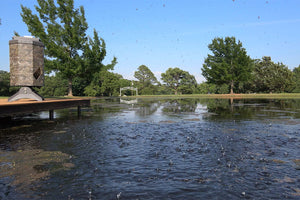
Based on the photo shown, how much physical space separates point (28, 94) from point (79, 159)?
1196 cm

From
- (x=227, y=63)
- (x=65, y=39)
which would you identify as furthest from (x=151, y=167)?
(x=227, y=63)

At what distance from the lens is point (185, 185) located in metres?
4.88

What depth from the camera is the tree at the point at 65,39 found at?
42625mm

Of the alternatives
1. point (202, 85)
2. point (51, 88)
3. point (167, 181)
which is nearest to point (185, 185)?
point (167, 181)

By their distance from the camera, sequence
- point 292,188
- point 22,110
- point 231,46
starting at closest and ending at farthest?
point 292,188 → point 22,110 → point 231,46

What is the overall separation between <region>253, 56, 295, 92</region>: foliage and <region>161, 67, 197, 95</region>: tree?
85.1ft

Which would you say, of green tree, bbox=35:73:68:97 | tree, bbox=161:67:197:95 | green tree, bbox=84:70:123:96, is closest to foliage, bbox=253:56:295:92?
tree, bbox=161:67:197:95

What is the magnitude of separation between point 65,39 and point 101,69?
29.7 ft

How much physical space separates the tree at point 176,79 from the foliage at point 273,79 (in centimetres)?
2593

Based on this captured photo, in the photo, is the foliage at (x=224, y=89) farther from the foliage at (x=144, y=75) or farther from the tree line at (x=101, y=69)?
the foliage at (x=144, y=75)

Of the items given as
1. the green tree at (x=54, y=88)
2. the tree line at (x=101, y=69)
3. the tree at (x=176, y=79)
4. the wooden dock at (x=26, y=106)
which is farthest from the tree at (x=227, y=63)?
the wooden dock at (x=26, y=106)

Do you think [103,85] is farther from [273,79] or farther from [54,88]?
[273,79]

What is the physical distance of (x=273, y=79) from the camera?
67.1 meters

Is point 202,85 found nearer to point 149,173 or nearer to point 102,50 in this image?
point 102,50
